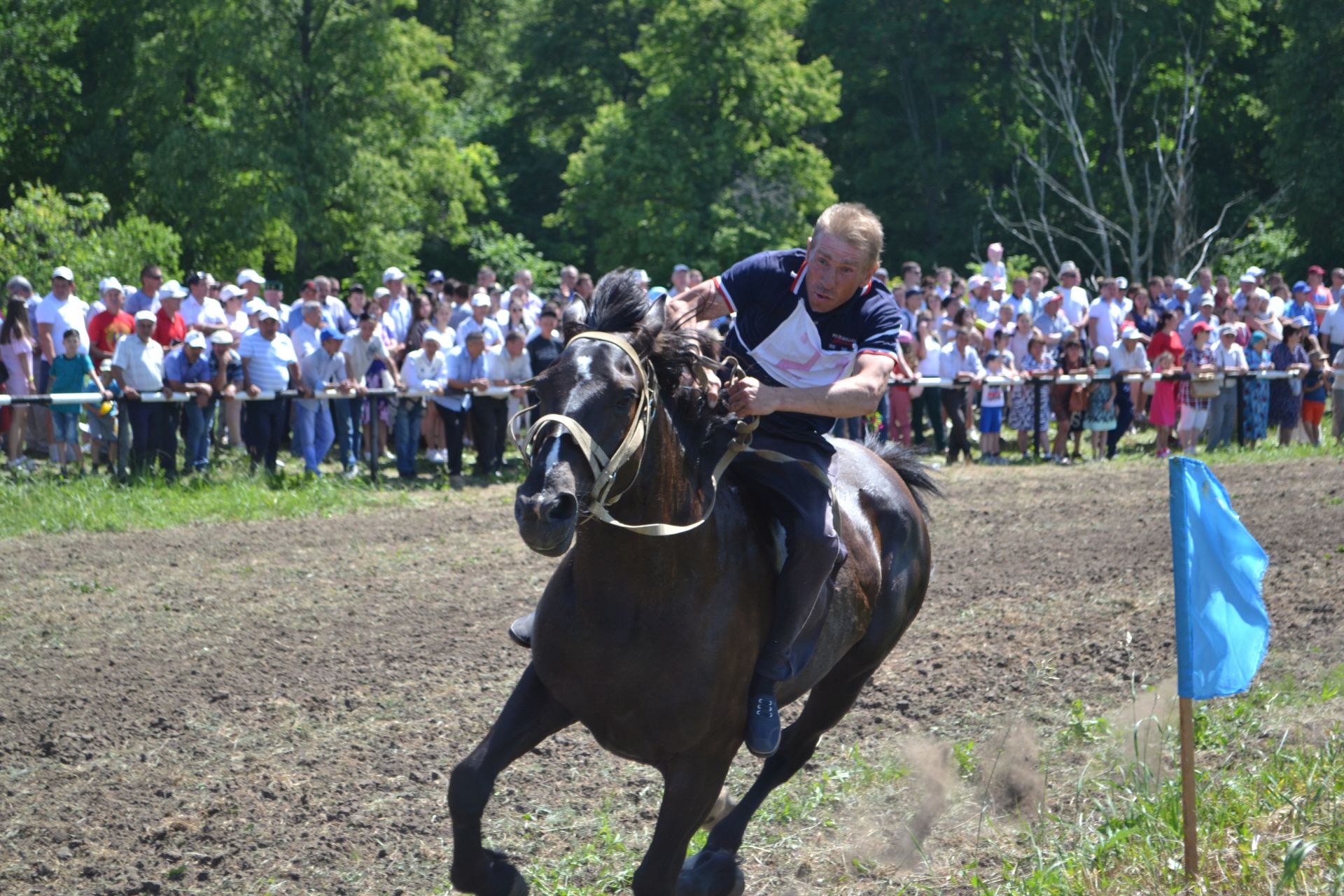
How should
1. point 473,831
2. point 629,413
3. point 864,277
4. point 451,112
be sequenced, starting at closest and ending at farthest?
point 629,413 < point 473,831 < point 864,277 < point 451,112

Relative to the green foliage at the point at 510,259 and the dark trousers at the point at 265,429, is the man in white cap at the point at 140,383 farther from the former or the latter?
the green foliage at the point at 510,259

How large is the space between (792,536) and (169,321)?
449 inches

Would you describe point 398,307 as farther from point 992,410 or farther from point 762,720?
point 762,720

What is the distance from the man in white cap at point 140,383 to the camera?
44.8 feet

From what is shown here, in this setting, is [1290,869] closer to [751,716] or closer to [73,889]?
[751,716]

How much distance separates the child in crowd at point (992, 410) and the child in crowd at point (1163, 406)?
6.37 ft

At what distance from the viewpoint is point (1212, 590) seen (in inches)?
210

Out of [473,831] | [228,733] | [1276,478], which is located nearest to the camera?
[473,831]

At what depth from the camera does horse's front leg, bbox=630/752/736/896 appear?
4.52 meters

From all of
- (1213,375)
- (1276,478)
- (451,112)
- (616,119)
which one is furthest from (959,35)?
(1276,478)

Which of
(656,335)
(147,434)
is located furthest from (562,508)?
(147,434)

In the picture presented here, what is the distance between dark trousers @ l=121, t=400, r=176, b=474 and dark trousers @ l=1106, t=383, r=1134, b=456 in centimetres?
1151

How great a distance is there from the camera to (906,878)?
548 cm

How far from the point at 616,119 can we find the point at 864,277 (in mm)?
27764
